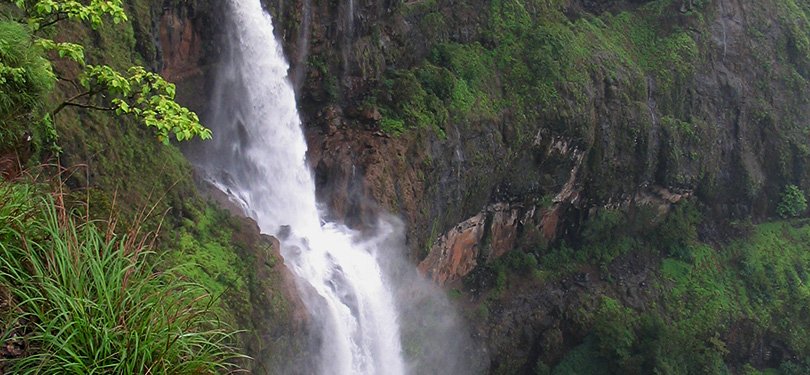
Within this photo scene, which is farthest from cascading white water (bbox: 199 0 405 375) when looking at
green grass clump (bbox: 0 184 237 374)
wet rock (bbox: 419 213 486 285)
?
green grass clump (bbox: 0 184 237 374)

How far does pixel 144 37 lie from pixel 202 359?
27.5 feet

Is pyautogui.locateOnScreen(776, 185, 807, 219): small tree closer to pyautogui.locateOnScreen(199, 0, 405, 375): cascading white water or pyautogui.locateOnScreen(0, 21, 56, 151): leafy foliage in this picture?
pyautogui.locateOnScreen(199, 0, 405, 375): cascading white water

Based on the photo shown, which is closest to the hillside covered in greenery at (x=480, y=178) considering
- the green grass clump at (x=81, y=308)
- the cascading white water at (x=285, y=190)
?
the green grass clump at (x=81, y=308)

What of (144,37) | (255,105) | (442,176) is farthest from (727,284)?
(144,37)

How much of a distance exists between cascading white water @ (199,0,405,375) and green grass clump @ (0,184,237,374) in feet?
27.1

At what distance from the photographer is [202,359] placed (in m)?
3.74

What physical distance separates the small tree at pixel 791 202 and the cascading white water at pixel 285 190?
19817 millimetres

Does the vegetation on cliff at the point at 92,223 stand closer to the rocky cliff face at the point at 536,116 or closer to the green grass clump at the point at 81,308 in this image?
the green grass clump at the point at 81,308

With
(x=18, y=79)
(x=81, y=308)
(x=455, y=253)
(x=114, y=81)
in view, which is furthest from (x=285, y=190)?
(x=81, y=308)

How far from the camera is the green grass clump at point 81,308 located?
3.46 metres

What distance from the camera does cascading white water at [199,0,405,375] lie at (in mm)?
12852

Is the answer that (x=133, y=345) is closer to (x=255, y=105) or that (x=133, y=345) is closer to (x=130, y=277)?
(x=130, y=277)

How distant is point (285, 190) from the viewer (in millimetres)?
14180

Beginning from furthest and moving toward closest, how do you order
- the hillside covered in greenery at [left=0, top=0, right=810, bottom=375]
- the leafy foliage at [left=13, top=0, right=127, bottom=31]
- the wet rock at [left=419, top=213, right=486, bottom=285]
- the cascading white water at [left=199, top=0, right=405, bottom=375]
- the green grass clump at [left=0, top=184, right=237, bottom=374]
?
the wet rock at [left=419, top=213, right=486, bottom=285], the cascading white water at [left=199, top=0, right=405, bottom=375], the leafy foliage at [left=13, top=0, right=127, bottom=31], the hillside covered in greenery at [left=0, top=0, right=810, bottom=375], the green grass clump at [left=0, top=184, right=237, bottom=374]
